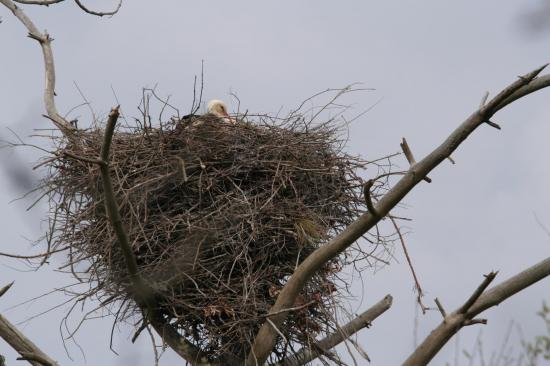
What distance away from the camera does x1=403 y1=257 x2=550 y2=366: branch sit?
4.82 m

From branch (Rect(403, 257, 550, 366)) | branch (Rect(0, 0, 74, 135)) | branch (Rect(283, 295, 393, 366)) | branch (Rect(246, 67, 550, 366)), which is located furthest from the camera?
branch (Rect(0, 0, 74, 135))

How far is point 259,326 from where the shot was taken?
5750mm

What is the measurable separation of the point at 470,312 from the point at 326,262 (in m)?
0.71

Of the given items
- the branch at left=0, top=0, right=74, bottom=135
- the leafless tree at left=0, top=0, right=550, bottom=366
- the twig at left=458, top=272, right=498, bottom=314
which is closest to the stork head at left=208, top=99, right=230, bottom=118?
the branch at left=0, top=0, right=74, bottom=135

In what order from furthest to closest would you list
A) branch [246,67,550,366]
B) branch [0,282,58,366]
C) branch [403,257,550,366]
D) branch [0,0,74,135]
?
A: branch [0,0,74,135]
branch [0,282,58,366]
branch [403,257,550,366]
branch [246,67,550,366]

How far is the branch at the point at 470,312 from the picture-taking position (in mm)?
4824

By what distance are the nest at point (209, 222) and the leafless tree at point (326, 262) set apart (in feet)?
0.29

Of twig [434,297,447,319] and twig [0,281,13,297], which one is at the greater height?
twig [434,297,447,319]

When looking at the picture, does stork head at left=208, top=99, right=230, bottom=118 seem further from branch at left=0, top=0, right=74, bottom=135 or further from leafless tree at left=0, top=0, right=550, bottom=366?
leafless tree at left=0, top=0, right=550, bottom=366

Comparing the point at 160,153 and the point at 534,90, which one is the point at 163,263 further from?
the point at 534,90

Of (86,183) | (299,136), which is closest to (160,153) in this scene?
(86,183)

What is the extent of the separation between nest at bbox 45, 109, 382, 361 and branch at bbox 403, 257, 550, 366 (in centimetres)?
102

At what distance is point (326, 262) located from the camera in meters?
5.15

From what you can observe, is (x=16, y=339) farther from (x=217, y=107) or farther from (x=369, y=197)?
(x=217, y=107)
